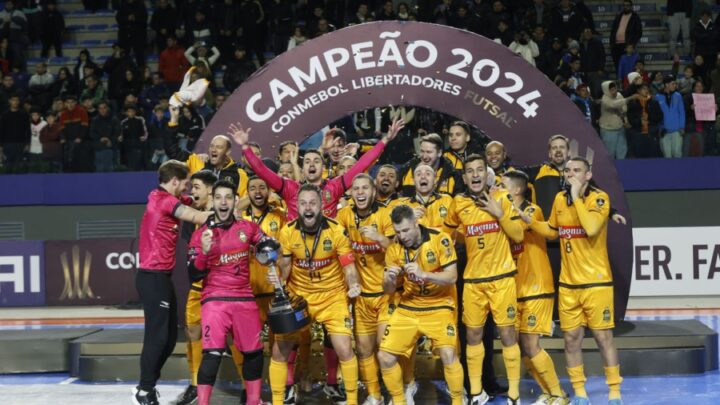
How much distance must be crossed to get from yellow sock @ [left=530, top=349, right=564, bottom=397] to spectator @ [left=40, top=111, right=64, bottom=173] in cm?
1172

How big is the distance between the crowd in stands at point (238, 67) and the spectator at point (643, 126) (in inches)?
0.9

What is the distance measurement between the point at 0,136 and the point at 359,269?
12.3m

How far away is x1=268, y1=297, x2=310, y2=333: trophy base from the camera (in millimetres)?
9914

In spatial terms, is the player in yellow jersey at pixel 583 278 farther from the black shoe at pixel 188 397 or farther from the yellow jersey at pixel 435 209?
the black shoe at pixel 188 397

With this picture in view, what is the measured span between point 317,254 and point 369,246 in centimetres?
70

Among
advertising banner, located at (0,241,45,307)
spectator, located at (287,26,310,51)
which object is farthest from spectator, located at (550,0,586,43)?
advertising banner, located at (0,241,45,307)

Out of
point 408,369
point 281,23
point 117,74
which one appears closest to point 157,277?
point 408,369

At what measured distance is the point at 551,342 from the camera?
11883mm

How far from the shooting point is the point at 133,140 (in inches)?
758

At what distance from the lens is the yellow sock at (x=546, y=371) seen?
1051 cm

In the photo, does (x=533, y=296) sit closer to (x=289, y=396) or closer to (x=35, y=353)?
(x=289, y=396)

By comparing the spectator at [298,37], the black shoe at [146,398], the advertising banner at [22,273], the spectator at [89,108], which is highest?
the spectator at [298,37]

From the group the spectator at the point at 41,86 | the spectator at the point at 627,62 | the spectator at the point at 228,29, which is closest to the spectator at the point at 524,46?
the spectator at the point at 627,62

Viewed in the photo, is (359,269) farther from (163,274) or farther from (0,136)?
(0,136)
